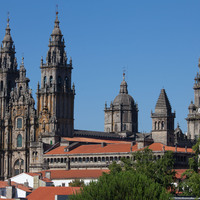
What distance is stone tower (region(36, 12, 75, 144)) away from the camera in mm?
174625

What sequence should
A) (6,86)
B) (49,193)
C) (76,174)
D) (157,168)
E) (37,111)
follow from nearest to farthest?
1. (49,193)
2. (157,168)
3. (76,174)
4. (37,111)
5. (6,86)

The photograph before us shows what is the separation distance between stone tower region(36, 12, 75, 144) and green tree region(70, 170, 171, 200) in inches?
3339

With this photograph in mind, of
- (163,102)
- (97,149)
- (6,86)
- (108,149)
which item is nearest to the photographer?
(108,149)

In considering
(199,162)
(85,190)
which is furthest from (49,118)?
(85,190)

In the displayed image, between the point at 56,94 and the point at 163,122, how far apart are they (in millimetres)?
24192

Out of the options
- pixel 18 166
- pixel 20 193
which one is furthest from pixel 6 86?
pixel 20 193

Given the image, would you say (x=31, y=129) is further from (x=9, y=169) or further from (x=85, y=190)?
(x=85, y=190)

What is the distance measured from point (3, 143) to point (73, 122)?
1590 centimetres

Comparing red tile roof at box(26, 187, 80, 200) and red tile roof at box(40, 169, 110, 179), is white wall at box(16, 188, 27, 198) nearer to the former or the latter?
red tile roof at box(26, 187, 80, 200)

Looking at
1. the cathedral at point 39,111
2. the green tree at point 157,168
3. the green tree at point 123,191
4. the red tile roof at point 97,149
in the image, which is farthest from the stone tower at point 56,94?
the green tree at point 123,191

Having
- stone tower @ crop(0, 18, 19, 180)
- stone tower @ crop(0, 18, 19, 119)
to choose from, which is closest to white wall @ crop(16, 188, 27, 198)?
stone tower @ crop(0, 18, 19, 180)

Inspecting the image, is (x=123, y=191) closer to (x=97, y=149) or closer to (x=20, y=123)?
(x=97, y=149)

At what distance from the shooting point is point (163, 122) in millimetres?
167875

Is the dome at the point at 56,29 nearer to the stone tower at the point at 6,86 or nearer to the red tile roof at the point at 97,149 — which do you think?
the stone tower at the point at 6,86
